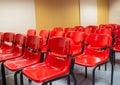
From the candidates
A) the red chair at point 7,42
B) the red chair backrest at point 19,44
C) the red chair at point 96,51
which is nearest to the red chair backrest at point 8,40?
the red chair at point 7,42

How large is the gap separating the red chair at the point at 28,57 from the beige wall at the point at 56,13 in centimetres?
362

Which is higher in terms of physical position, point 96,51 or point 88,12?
point 88,12

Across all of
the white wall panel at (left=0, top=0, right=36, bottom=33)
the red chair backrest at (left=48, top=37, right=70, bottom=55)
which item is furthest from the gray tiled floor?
the white wall panel at (left=0, top=0, right=36, bottom=33)

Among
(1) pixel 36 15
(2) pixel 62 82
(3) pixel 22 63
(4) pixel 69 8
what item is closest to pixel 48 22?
(1) pixel 36 15

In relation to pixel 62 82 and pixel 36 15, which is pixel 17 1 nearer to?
pixel 36 15

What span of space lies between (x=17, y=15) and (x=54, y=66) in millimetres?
3934

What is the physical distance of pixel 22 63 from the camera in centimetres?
243

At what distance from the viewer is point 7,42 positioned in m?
3.51

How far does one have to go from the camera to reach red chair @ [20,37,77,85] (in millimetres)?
1878

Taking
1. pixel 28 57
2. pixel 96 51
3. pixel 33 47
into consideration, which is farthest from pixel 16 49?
pixel 96 51

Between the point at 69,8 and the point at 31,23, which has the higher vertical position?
the point at 69,8

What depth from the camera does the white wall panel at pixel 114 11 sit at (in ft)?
30.7

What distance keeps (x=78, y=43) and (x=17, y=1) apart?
10.6 ft

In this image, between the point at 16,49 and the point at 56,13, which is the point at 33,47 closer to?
the point at 16,49
